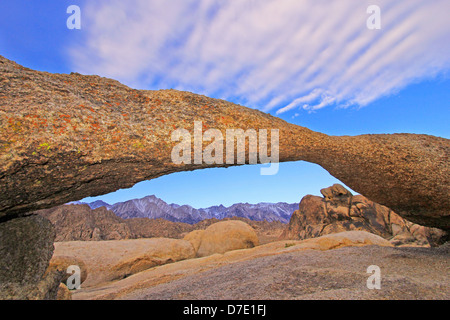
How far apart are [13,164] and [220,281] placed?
16.8ft

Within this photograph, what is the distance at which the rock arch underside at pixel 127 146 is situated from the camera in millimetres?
3902

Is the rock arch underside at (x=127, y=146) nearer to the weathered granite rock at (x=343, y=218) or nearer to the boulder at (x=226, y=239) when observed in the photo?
the boulder at (x=226, y=239)

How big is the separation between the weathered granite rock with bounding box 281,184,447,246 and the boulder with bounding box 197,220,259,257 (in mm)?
7296

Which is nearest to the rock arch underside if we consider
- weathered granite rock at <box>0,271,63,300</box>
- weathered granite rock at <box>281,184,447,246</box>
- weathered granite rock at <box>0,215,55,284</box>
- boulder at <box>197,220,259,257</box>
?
weathered granite rock at <box>0,215,55,284</box>

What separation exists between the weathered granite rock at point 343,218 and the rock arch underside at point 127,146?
42.7 feet

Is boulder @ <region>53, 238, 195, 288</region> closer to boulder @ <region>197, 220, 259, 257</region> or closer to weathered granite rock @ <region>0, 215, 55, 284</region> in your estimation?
boulder @ <region>197, 220, 259, 257</region>

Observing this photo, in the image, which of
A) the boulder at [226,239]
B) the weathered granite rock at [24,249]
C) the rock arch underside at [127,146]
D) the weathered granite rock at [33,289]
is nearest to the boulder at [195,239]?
the boulder at [226,239]

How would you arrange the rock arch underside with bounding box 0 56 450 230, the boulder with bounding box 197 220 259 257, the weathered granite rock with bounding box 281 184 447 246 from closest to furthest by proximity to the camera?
the rock arch underside with bounding box 0 56 450 230 → the boulder with bounding box 197 220 259 257 → the weathered granite rock with bounding box 281 184 447 246

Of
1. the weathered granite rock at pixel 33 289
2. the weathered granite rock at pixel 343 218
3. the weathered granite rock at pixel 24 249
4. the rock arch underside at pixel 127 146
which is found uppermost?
the rock arch underside at pixel 127 146

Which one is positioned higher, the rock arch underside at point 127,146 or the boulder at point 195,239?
the rock arch underside at point 127,146

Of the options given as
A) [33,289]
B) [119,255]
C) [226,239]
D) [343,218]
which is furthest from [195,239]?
[33,289]

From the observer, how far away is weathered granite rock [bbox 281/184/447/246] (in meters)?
19.4
